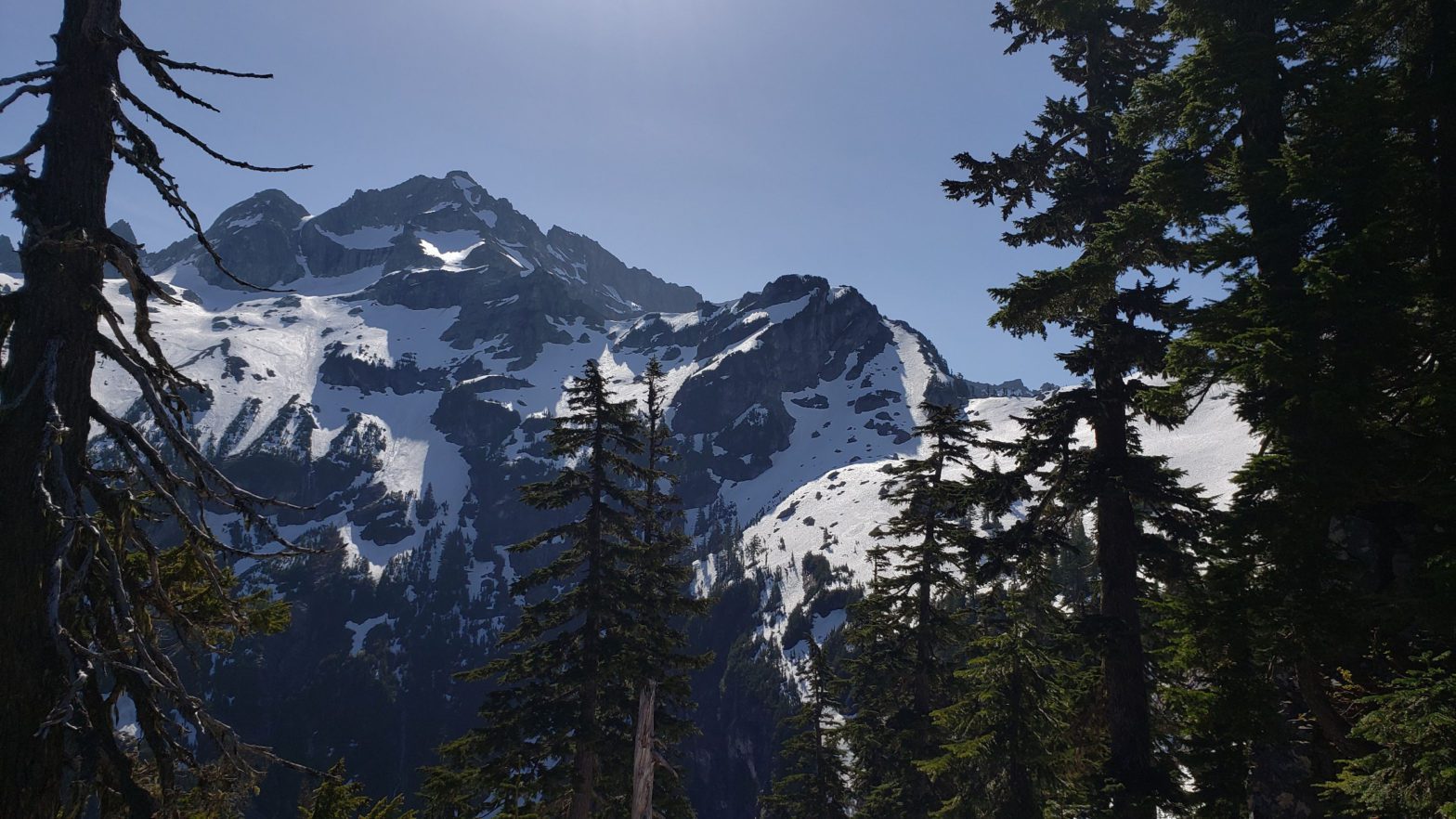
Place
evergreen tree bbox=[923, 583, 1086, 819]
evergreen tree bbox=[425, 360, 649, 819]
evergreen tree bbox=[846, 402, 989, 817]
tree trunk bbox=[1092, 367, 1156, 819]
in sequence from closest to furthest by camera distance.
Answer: tree trunk bbox=[1092, 367, 1156, 819]
evergreen tree bbox=[923, 583, 1086, 819]
evergreen tree bbox=[425, 360, 649, 819]
evergreen tree bbox=[846, 402, 989, 817]

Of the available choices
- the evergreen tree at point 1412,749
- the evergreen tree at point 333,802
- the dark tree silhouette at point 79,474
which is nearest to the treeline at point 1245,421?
the evergreen tree at point 1412,749

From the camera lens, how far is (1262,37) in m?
9.95

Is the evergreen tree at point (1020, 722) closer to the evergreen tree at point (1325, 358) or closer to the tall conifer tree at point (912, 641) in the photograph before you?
the evergreen tree at point (1325, 358)

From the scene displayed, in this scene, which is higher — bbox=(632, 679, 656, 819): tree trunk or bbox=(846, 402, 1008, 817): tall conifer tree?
bbox=(846, 402, 1008, 817): tall conifer tree

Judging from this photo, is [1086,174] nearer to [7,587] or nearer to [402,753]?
[7,587]

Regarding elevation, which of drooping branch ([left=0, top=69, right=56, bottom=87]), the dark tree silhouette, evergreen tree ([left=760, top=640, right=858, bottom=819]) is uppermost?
drooping branch ([left=0, top=69, right=56, bottom=87])

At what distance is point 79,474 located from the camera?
190 inches

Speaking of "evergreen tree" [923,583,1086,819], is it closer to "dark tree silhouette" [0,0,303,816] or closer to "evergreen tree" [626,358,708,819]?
"evergreen tree" [626,358,708,819]

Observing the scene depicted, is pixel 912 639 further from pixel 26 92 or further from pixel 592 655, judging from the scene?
pixel 26 92

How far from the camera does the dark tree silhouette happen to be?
4.32m

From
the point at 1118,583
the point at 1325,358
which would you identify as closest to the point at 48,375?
the point at 1325,358

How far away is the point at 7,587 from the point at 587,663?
1260 centimetres

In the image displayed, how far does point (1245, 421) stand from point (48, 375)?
1383 centimetres

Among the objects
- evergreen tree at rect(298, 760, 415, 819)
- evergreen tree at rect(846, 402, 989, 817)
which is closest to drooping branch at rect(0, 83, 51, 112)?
evergreen tree at rect(298, 760, 415, 819)
